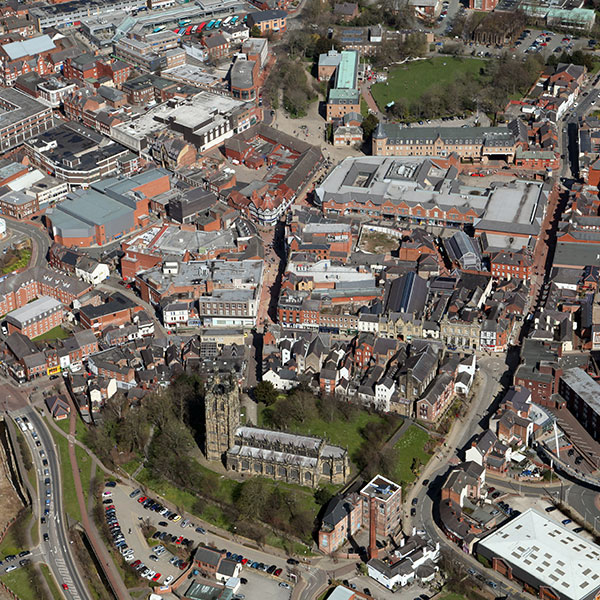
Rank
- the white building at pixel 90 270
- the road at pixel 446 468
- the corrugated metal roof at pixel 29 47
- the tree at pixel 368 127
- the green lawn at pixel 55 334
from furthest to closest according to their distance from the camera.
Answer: the corrugated metal roof at pixel 29 47, the tree at pixel 368 127, the white building at pixel 90 270, the green lawn at pixel 55 334, the road at pixel 446 468

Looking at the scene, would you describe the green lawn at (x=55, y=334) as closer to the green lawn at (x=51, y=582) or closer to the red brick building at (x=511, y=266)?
the green lawn at (x=51, y=582)

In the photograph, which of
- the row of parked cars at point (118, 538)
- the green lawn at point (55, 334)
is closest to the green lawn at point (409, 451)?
the row of parked cars at point (118, 538)

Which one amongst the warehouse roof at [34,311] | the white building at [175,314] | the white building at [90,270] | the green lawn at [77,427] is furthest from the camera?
the white building at [90,270]

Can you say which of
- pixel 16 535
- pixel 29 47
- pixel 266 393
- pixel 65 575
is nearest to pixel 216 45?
pixel 29 47

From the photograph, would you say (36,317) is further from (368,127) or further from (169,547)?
(368,127)

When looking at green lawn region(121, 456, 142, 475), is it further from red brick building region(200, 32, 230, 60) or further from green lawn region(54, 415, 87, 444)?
red brick building region(200, 32, 230, 60)

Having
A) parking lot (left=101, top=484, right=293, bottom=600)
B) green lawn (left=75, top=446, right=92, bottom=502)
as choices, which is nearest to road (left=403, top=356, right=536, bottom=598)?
parking lot (left=101, top=484, right=293, bottom=600)
